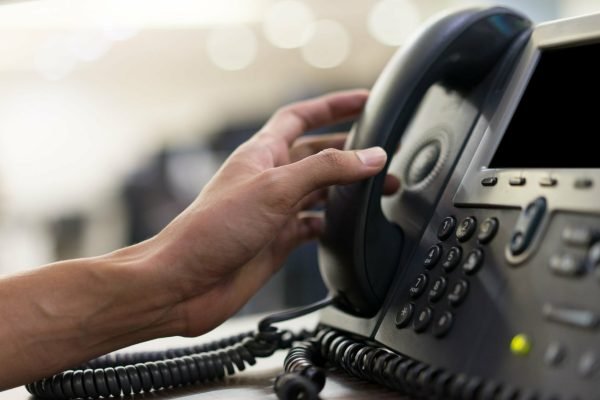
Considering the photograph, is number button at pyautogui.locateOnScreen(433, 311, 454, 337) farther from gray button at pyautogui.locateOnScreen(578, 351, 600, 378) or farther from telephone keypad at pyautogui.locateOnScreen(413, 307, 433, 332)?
gray button at pyautogui.locateOnScreen(578, 351, 600, 378)

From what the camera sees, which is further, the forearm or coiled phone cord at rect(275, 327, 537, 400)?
the forearm

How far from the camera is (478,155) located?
666 mm

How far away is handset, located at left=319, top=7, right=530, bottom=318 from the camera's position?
0.70 m

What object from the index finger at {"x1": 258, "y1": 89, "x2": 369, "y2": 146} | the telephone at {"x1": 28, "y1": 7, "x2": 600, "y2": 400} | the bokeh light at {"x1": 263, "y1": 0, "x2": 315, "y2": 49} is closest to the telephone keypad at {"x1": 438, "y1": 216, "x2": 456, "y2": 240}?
the telephone at {"x1": 28, "y1": 7, "x2": 600, "y2": 400}

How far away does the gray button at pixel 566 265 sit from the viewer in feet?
1.56

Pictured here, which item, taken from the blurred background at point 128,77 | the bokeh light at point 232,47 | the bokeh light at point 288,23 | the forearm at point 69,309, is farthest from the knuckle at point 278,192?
the bokeh light at point 232,47

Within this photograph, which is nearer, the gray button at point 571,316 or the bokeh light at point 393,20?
the gray button at point 571,316

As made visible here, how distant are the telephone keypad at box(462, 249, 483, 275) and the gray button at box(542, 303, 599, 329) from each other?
77 mm

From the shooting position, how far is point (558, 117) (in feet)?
2.17

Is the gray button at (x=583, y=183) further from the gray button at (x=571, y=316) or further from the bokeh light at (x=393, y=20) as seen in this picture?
the bokeh light at (x=393, y=20)

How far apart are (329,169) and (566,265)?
0.78 ft

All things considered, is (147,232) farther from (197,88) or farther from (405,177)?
(197,88)

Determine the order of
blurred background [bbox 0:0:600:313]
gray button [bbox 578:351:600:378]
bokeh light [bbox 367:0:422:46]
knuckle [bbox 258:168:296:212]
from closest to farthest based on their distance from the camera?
gray button [bbox 578:351:600:378], knuckle [bbox 258:168:296:212], blurred background [bbox 0:0:600:313], bokeh light [bbox 367:0:422:46]

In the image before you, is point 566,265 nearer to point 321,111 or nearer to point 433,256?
point 433,256
